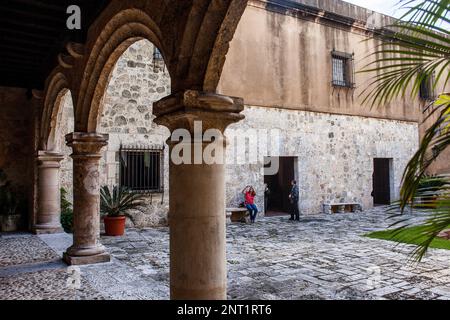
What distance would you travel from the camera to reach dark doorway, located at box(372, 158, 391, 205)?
1410 centimetres

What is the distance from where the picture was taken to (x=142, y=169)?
9.16 m

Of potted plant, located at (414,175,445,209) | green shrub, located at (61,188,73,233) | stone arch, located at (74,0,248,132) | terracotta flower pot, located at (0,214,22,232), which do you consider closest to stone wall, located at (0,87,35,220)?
terracotta flower pot, located at (0,214,22,232)

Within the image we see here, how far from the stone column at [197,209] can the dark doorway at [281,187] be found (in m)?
9.25

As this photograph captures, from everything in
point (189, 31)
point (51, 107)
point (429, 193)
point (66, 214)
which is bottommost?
point (66, 214)

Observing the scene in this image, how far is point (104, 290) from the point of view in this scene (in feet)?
12.9

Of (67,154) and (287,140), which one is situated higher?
(287,140)

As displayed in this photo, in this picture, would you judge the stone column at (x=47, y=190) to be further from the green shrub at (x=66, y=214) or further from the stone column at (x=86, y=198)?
the stone column at (x=86, y=198)

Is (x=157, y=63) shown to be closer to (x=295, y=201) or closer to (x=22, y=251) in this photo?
(x=295, y=201)

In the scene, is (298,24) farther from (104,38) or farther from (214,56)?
(214,56)

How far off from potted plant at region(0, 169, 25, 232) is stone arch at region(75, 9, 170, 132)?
418 cm

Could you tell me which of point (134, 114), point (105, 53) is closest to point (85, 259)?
point (105, 53)

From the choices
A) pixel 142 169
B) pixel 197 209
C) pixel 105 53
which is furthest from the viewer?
pixel 142 169

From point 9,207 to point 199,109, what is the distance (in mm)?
7353

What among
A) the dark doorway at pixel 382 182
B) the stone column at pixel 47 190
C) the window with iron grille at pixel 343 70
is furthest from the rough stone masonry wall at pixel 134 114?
the dark doorway at pixel 382 182
